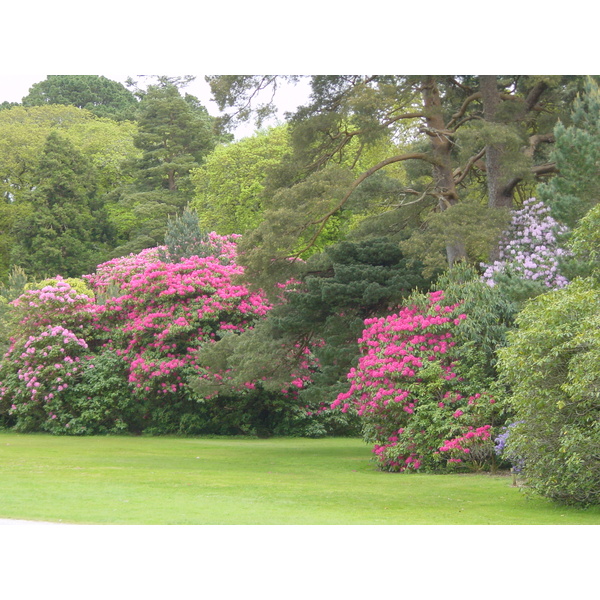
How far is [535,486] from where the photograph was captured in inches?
356

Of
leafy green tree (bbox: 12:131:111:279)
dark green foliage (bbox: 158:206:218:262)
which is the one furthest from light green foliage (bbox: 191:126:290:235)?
dark green foliage (bbox: 158:206:218:262)

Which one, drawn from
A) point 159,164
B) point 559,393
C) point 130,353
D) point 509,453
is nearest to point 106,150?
point 159,164

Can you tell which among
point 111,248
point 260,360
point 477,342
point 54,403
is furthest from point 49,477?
point 111,248

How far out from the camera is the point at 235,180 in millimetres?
30500

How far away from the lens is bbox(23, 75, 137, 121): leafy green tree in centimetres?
3684

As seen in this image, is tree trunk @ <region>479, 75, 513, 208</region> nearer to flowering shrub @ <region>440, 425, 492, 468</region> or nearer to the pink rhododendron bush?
the pink rhododendron bush

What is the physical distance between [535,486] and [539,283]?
3868mm

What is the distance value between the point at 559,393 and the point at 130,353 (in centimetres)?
1304

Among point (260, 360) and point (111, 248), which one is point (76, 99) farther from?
point (260, 360)

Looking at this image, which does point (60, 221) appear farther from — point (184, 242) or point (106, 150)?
point (184, 242)

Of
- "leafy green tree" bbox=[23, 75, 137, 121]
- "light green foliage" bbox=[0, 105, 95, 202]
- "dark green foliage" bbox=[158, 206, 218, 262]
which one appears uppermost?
"leafy green tree" bbox=[23, 75, 137, 121]

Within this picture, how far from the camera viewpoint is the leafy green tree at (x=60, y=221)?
29672 millimetres

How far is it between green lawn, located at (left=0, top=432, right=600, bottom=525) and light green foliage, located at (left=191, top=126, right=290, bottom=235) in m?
16.3

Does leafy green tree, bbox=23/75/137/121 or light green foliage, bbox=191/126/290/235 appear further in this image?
leafy green tree, bbox=23/75/137/121
